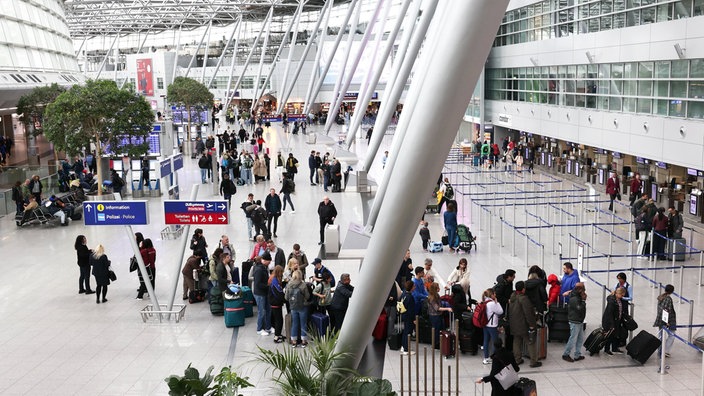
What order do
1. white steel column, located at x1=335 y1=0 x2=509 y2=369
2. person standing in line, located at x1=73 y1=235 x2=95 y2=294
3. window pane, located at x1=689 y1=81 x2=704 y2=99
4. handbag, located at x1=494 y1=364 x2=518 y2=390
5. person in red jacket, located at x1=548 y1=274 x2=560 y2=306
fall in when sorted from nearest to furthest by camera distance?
white steel column, located at x1=335 y1=0 x2=509 y2=369 < handbag, located at x1=494 y1=364 x2=518 y2=390 < person in red jacket, located at x1=548 y1=274 x2=560 y2=306 < person standing in line, located at x1=73 y1=235 x2=95 y2=294 < window pane, located at x1=689 y1=81 x2=704 y2=99

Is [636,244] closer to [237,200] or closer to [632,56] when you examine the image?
[632,56]

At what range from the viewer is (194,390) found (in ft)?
24.4

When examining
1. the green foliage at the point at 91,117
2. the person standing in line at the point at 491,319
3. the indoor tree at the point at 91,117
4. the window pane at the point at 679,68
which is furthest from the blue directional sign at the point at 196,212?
the window pane at the point at 679,68

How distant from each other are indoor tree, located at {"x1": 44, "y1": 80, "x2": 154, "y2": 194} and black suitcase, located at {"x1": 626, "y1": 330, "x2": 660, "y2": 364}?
67.1ft

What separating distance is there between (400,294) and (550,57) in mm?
26683

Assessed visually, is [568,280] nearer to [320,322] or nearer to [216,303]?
[320,322]

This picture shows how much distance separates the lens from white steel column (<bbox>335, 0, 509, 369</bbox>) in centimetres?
493

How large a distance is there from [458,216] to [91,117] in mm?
13483

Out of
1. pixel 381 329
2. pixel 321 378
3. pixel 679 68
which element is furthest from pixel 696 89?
pixel 321 378

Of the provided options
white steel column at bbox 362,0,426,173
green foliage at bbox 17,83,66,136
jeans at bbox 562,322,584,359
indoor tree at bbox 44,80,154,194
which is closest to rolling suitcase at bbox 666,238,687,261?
white steel column at bbox 362,0,426,173

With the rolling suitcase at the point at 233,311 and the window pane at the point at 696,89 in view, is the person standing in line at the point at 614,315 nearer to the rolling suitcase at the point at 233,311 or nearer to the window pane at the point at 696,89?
the rolling suitcase at the point at 233,311

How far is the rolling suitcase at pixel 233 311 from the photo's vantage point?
523 inches

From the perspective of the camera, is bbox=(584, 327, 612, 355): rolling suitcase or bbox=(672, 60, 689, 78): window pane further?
bbox=(672, 60, 689, 78): window pane

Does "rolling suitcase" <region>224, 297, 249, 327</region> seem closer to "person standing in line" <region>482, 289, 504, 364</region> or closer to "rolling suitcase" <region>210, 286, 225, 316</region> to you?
"rolling suitcase" <region>210, 286, 225, 316</region>
